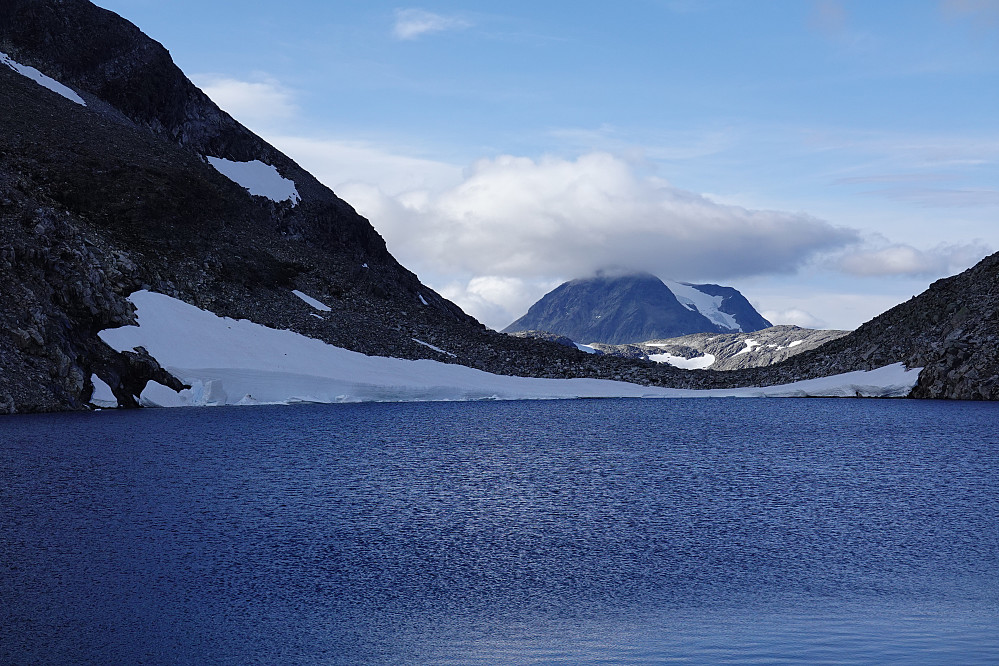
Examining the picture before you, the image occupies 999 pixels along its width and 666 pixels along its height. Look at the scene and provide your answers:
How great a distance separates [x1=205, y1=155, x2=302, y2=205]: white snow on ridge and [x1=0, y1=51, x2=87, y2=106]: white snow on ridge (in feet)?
54.7

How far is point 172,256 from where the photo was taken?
79.9 meters

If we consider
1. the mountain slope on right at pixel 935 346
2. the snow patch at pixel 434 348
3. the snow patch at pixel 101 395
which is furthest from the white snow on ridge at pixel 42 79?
the mountain slope on right at pixel 935 346

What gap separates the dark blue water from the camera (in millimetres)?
12523

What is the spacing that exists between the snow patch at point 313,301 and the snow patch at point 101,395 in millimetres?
30442

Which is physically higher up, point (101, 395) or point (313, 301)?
point (313, 301)

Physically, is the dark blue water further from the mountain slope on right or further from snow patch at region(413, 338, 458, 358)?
snow patch at region(413, 338, 458, 358)

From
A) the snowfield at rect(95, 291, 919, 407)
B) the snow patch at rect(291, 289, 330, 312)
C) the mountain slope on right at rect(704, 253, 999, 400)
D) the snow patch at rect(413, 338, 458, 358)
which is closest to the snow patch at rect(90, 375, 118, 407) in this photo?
the snowfield at rect(95, 291, 919, 407)

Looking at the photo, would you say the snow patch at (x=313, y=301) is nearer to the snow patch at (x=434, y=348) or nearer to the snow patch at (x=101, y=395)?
the snow patch at (x=434, y=348)

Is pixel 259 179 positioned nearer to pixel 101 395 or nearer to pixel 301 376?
pixel 301 376

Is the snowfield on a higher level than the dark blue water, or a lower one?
higher

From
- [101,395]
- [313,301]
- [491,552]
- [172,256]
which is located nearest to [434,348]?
[313,301]

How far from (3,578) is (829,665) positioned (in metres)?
14.2

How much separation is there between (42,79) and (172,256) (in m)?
31.7

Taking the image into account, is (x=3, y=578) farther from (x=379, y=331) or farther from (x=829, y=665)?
(x=379, y=331)
